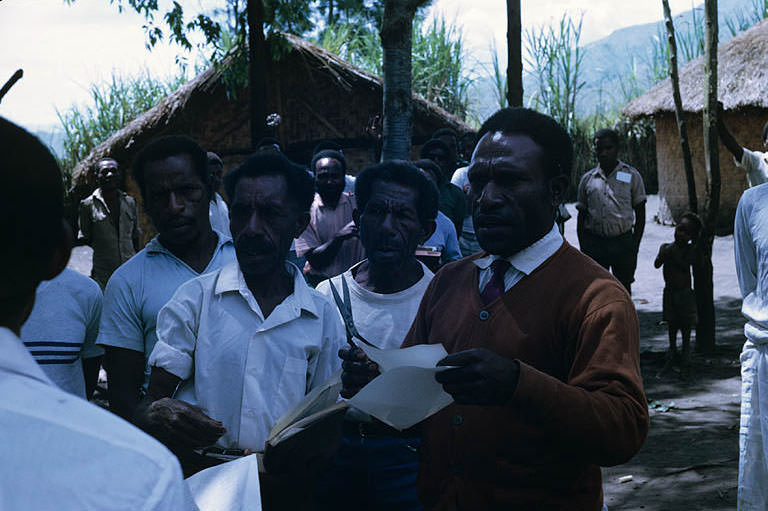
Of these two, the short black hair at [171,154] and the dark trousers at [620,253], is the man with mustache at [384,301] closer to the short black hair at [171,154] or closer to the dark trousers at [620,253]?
the short black hair at [171,154]

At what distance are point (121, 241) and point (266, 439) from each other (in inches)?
254

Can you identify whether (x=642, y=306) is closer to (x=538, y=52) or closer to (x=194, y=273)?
(x=194, y=273)

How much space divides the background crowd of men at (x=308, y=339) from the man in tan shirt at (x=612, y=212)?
5090mm

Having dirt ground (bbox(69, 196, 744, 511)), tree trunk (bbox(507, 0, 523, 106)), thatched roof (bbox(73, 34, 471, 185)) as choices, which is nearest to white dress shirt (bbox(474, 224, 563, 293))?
dirt ground (bbox(69, 196, 744, 511))

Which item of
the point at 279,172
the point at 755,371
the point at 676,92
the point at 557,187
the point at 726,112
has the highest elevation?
the point at 726,112

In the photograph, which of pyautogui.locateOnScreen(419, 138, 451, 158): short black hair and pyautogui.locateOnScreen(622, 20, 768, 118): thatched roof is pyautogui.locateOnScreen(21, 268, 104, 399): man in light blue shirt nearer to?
pyautogui.locateOnScreen(419, 138, 451, 158): short black hair

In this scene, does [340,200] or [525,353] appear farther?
[340,200]

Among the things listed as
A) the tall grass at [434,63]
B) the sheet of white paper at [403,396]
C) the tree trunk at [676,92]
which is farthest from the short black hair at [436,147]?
the tall grass at [434,63]

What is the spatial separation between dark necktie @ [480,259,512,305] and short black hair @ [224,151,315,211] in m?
0.91

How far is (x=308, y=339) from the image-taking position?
2443 millimetres

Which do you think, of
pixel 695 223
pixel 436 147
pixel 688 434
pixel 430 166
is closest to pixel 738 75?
pixel 695 223

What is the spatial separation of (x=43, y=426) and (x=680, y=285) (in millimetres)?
7261

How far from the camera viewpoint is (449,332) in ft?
6.88

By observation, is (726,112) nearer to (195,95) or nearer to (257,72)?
(195,95)
